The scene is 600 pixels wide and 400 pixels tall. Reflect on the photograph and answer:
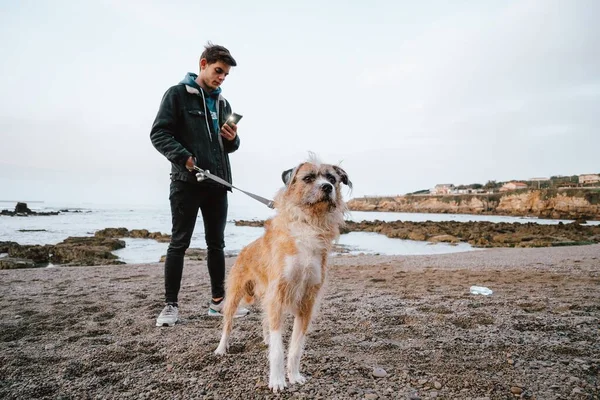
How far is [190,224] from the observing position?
3643 mm

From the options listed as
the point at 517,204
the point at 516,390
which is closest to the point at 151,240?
the point at 516,390

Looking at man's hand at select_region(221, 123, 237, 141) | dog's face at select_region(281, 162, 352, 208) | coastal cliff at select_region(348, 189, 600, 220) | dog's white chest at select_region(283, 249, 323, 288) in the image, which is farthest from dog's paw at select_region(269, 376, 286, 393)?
coastal cliff at select_region(348, 189, 600, 220)

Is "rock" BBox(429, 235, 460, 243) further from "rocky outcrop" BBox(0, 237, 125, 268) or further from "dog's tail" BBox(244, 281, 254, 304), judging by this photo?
"dog's tail" BBox(244, 281, 254, 304)

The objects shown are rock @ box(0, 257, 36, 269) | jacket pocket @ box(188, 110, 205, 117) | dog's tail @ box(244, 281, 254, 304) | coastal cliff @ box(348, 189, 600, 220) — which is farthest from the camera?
coastal cliff @ box(348, 189, 600, 220)

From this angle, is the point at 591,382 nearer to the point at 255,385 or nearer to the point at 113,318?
the point at 255,385

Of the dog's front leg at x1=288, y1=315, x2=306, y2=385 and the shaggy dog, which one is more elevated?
the shaggy dog

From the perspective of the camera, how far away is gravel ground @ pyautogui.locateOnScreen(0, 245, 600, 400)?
7.28 ft

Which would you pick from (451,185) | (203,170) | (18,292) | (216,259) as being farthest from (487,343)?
(451,185)

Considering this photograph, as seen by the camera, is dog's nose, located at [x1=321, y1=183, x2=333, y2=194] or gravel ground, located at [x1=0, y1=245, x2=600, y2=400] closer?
gravel ground, located at [x1=0, y1=245, x2=600, y2=400]

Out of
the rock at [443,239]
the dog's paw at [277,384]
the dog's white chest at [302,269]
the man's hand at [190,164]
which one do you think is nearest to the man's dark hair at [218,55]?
the man's hand at [190,164]

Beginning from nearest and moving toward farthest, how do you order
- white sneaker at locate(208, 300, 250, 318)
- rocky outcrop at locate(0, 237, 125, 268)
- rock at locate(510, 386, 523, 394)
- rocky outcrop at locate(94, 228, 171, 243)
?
rock at locate(510, 386, 523, 394)
white sneaker at locate(208, 300, 250, 318)
rocky outcrop at locate(0, 237, 125, 268)
rocky outcrop at locate(94, 228, 171, 243)

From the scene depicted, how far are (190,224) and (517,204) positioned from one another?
69.4 m

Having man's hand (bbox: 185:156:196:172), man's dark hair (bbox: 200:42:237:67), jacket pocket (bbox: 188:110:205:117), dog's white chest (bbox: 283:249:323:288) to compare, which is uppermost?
man's dark hair (bbox: 200:42:237:67)

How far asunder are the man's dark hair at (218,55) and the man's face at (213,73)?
0.04 metres
